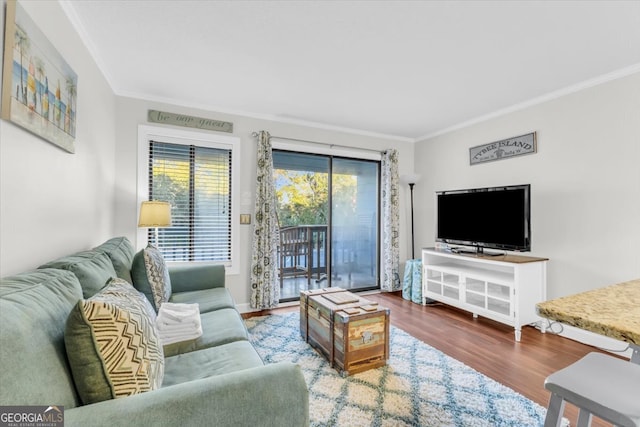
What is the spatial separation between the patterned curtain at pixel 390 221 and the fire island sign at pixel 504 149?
3.48ft

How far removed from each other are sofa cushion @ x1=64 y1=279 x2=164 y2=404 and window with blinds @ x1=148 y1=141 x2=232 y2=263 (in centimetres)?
236

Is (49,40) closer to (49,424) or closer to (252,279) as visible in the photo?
(49,424)

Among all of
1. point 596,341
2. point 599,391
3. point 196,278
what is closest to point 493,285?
point 596,341

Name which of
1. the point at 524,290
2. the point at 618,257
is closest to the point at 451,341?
A: the point at 524,290

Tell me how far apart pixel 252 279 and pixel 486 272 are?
8.85ft

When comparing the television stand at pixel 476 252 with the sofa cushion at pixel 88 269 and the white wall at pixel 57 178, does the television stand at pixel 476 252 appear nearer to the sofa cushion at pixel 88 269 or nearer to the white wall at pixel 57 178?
the sofa cushion at pixel 88 269

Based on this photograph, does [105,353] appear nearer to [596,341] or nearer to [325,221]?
[325,221]

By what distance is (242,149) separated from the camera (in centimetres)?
350

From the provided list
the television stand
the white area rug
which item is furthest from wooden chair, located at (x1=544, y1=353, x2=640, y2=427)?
the television stand

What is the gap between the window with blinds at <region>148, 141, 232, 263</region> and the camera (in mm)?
3172

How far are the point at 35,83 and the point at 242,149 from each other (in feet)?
7.14

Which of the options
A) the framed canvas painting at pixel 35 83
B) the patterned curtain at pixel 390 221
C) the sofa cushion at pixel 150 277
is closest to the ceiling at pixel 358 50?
the framed canvas painting at pixel 35 83

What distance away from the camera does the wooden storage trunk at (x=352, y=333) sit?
2.09 metres
